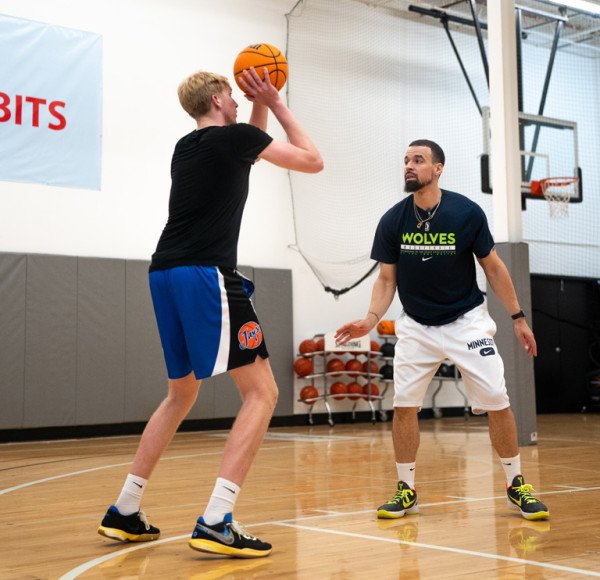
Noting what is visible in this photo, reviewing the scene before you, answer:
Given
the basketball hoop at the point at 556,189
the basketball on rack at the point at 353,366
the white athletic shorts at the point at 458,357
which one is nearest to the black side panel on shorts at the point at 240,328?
the white athletic shorts at the point at 458,357

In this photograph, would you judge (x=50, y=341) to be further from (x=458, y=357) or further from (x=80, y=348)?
(x=458, y=357)

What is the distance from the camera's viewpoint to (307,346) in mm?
12602

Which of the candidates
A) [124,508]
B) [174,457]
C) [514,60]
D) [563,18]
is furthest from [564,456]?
[563,18]

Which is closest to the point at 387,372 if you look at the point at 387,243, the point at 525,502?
the point at 387,243

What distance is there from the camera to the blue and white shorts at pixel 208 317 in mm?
3393

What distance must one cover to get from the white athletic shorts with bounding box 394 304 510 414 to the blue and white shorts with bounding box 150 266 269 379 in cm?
116

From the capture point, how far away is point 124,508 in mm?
3547

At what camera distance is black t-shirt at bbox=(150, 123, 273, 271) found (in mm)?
3477

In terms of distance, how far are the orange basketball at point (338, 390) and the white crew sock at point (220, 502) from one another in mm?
9392

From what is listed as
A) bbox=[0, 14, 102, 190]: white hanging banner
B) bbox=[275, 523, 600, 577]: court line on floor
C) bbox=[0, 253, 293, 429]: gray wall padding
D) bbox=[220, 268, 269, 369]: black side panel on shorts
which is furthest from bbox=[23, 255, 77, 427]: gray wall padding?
bbox=[220, 268, 269, 369]: black side panel on shorts

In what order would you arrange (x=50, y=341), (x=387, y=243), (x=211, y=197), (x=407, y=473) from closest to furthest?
(x=211, y=197), (x=407, y=473), (x=387, y=243), (x=50, y=341)

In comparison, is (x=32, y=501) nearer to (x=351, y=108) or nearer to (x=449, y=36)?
(x=351, y=108)

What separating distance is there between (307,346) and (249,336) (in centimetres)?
918

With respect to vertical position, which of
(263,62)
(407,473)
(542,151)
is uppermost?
(542,151)
